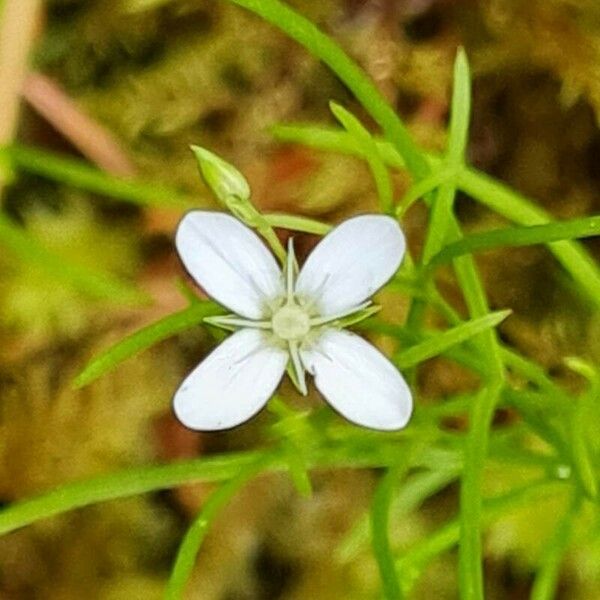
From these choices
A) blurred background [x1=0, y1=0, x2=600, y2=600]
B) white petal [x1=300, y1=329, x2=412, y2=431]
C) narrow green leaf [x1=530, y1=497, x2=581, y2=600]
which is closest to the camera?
white petal [x1=300, y1=329, x2=412, y2=431]

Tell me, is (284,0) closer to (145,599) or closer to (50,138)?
(50,138)

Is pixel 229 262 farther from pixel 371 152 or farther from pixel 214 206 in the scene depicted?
pixel 214 206

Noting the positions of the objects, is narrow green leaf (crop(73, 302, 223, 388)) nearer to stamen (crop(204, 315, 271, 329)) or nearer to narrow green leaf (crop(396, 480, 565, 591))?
stamen (crop(204, 315, 271, 329))

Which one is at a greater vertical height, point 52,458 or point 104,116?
point 104,116

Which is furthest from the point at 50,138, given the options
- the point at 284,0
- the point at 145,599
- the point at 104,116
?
the point at 145,599

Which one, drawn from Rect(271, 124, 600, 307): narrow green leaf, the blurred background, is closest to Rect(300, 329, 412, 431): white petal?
Rect(271, 124, 600, 307): narrow green leaf

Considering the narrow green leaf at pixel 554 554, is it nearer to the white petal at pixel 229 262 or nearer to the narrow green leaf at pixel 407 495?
the narrow green leaf at pixel 407 495

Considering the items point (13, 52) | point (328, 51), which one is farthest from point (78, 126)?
point (328, 51)
